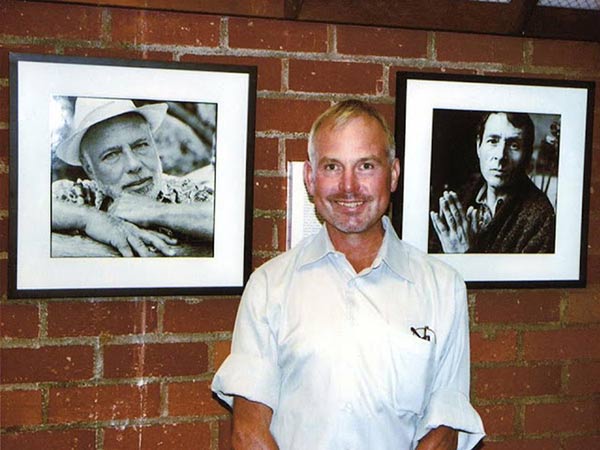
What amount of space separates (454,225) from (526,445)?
2.14 feet

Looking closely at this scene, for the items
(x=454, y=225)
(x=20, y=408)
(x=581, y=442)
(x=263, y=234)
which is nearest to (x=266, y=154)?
(x=263, y=234)

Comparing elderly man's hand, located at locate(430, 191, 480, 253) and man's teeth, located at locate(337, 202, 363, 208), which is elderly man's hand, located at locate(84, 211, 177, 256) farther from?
elderly man's hand, located at locate(430, 191, 480, 253)

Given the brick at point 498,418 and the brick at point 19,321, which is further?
the brick at point 498,418

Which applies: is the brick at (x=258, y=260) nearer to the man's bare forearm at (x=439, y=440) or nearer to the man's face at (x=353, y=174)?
the man's face at (x=353, y=174)

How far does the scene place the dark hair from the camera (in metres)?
1.98

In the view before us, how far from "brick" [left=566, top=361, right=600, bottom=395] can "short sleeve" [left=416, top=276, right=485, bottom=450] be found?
67 centimetres

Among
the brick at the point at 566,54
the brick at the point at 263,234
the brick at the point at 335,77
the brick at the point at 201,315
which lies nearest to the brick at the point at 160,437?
the brick at the point at 201,315

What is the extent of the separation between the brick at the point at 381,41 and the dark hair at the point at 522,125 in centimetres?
23

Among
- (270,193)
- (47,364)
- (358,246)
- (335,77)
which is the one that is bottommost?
(47,364)

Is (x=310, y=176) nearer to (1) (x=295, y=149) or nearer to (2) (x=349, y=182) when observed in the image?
(2) (x=349, y=182)

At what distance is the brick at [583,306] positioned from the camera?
2.10m

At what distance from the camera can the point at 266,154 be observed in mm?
1902

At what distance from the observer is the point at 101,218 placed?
1.80 meters

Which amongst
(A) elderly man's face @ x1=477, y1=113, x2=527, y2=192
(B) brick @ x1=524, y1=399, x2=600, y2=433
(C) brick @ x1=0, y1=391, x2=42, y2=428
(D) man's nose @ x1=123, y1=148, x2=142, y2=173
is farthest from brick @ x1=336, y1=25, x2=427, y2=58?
(C) brick @ x1=0, y1=391, x2=42, y2=428
